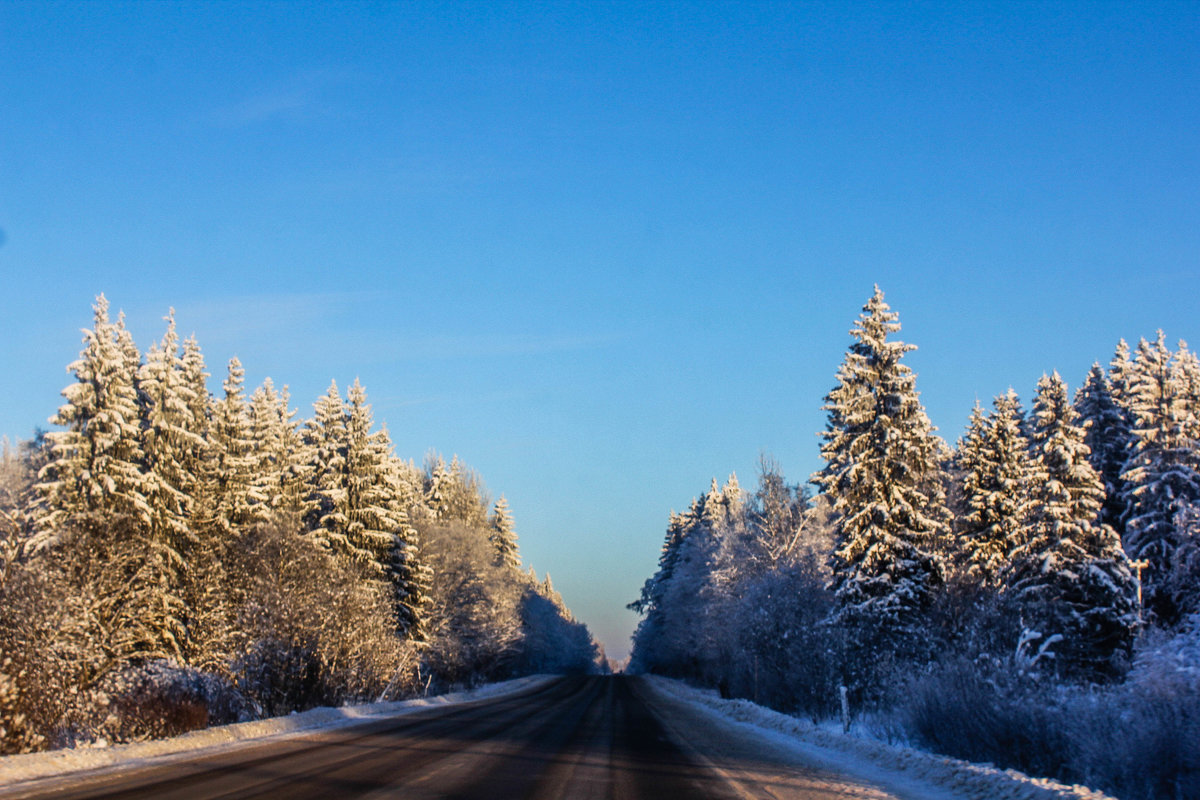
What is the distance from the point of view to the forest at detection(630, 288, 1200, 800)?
16328mm

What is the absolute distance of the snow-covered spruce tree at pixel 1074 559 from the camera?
31.3 meters

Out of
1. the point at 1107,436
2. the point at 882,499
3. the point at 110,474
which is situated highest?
the point at 1107,436

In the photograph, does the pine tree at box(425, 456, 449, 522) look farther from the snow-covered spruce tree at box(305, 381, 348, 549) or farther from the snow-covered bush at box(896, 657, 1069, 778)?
the snow-covered bush at box(896, 657, 1069, 778)

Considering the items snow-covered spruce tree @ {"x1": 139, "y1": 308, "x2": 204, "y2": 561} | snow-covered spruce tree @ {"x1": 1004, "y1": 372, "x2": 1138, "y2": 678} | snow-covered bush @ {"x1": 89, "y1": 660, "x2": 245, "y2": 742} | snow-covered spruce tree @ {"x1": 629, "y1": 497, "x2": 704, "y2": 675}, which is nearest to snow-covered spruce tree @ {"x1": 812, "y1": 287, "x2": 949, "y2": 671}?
snow-covered spruce tree @ {"x1": 1004, "y1": 372, "x2": 1138, "y2": 678}

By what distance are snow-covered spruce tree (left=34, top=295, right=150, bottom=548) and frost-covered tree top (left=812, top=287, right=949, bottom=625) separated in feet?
77.9

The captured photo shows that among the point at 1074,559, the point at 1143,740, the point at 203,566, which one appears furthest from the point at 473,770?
the point at 1074,559

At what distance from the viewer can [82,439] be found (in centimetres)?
2966

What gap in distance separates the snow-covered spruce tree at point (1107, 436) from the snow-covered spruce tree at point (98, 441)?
3987cm

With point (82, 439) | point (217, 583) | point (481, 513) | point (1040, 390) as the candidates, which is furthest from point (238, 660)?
point (481, 513)

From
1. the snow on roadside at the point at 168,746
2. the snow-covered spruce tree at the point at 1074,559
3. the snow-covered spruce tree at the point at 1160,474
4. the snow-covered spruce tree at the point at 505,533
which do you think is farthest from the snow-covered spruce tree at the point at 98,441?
the snow-covered spruce tree at the point at 505,533

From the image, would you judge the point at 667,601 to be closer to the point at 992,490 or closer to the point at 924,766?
the point at 992,490

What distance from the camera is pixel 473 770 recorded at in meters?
13.1

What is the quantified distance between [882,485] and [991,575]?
8.52 metres

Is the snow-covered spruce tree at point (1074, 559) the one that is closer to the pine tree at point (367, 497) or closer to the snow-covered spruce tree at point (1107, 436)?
the snow-covered spruce tree at point (1107, 436)
